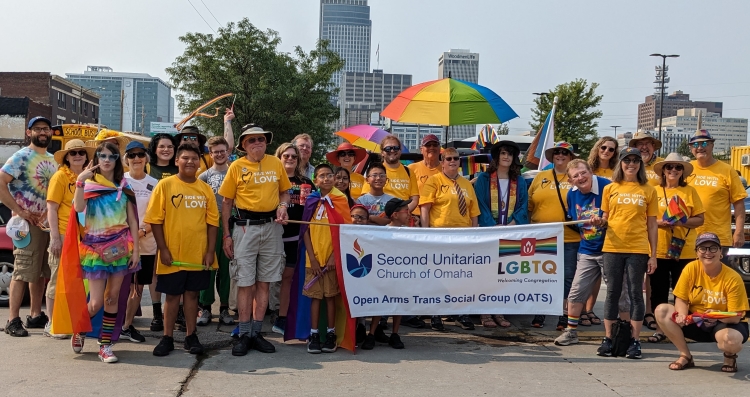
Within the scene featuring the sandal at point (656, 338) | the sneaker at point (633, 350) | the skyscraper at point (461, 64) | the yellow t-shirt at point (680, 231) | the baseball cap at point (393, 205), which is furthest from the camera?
the skyscraper at point (461, 64)

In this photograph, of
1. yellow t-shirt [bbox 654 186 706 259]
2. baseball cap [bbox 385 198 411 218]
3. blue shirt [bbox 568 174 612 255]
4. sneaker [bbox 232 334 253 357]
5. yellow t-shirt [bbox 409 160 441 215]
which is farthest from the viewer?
yellow t-shirt [bbox 409 160 441 215]

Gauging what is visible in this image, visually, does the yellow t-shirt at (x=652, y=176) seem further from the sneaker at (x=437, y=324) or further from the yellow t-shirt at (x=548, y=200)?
the sneaker at (x=437, y=324)

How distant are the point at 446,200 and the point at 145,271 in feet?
10.2

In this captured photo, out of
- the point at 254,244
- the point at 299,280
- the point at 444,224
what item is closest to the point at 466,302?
the point at 444,224

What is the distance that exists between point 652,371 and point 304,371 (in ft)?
9.64

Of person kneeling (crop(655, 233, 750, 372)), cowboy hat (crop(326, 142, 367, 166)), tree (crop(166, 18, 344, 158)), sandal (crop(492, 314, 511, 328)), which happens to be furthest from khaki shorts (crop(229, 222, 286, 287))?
tree (crop(166, 18, 344, 158))

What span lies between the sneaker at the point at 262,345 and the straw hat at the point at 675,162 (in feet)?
14.2

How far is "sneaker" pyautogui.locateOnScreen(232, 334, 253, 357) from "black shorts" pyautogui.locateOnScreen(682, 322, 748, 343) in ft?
12.6

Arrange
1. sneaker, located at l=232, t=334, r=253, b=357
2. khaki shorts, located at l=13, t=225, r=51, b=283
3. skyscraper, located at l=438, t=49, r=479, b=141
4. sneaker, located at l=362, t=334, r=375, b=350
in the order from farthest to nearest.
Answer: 1. skyscraper, located at l=438, t=49, r=479, b=141
2. khaki shorts, located at l=13, t=225, r=51, b=283
3. sneaker, located at l=362, t=334, r=375, b=350
4. sneaker, located at l=232, t=334, r=253, b=357

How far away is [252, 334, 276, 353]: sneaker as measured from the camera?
6695 mm

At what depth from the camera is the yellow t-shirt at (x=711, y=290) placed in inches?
243

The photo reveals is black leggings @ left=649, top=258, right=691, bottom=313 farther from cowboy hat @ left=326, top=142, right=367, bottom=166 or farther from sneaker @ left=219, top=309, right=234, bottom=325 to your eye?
sneaker @ left=219, top=309, right=234, bottom=325

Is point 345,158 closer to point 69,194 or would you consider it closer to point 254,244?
point 254,244

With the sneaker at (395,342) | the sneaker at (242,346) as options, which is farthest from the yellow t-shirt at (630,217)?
the sneaker at (242,346)
